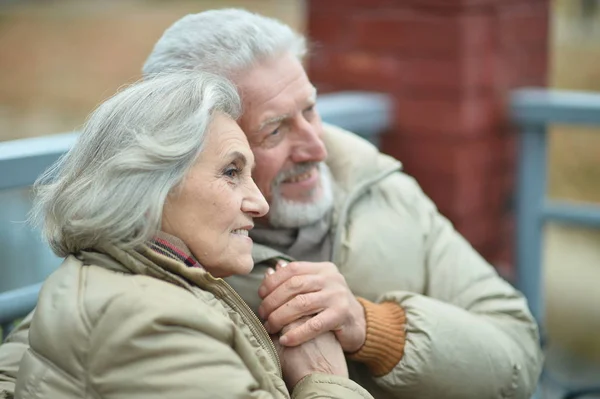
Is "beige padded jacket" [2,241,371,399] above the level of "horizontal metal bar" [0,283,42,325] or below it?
above

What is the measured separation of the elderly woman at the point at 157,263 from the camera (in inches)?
71.1

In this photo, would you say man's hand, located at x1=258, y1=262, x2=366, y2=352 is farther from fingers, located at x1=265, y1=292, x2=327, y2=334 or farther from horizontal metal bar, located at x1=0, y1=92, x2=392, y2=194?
horizontal metal bar, located at x1=0, y1=92, x2=392, y2=194

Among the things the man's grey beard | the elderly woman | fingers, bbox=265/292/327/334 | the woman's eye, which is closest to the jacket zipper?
the elderly woman

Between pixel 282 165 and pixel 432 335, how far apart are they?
58cm

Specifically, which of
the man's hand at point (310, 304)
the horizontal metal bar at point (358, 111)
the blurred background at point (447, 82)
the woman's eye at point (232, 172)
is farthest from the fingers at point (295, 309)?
the blurred background at point (447, 82)

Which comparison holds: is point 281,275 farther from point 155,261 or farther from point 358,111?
point 358,111

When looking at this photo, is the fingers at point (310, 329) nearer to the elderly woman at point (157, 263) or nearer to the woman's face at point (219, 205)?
the elderly woman at point (157, 263)

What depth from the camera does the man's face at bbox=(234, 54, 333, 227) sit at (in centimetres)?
254

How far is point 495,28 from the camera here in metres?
3.96

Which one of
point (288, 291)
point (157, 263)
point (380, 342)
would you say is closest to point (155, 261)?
point (157, 263)

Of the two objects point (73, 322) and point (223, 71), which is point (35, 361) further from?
point (223, 71)

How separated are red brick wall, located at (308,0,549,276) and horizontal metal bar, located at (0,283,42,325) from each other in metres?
1.77

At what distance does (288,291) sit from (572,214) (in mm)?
1921

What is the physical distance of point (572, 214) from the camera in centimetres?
386
